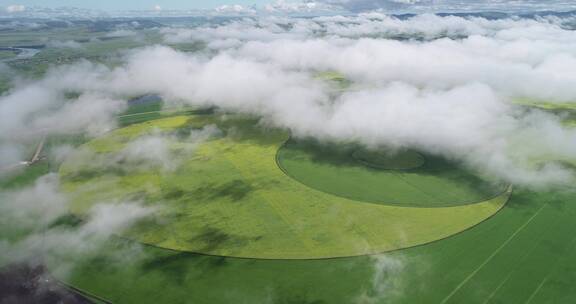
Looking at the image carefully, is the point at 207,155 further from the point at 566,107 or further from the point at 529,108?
the point at 566,107

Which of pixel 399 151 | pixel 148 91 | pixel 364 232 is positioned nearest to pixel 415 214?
pixel 364 232

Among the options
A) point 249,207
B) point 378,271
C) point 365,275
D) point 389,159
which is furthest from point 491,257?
point 249,207

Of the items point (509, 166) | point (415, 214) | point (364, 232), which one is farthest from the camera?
point (509, 166)

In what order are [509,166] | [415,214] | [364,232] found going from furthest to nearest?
[509,166]
[415,214]
[364,232]

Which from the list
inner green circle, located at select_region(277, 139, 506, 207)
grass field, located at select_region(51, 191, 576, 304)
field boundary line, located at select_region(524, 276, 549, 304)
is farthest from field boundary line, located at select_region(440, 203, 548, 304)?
inner green circle, located at select_region(277, 139, 506, 207)

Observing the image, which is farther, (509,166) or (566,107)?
(566,107)

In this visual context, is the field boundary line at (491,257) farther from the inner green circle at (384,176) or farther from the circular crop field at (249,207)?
the inner green circle at (384,176)

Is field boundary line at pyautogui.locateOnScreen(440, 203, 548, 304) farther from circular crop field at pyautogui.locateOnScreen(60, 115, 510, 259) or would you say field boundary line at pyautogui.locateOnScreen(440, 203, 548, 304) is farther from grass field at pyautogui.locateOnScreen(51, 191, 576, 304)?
circular crop field at pyautogui.locateOnScreen(60, 115, 510, 259)
